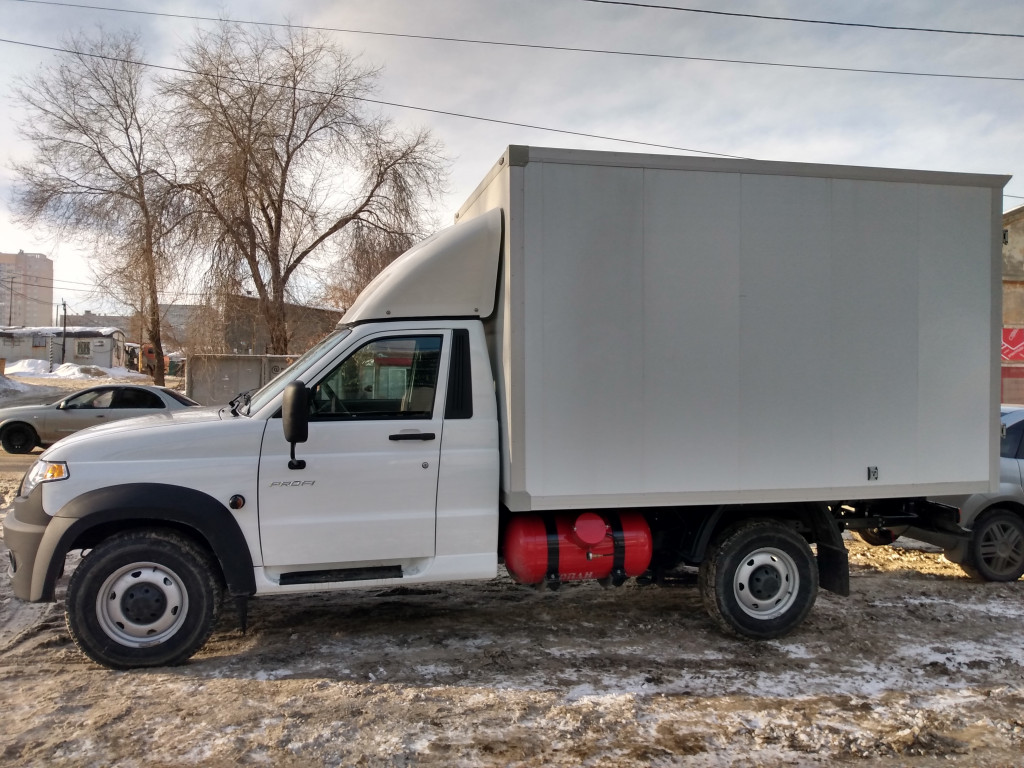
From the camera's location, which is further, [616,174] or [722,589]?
[722,589]

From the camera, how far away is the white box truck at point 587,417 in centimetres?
439

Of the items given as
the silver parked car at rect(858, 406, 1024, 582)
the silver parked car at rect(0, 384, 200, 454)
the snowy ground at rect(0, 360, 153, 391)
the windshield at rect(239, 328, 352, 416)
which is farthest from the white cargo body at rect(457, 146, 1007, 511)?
the snowy ground at rect(0, 360, 153, 391)

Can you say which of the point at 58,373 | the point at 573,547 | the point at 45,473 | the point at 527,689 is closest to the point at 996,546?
the point at 573,547

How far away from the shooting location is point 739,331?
15.9 feet

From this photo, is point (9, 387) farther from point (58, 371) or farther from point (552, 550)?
point (552, 550)

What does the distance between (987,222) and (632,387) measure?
2902 millimetres

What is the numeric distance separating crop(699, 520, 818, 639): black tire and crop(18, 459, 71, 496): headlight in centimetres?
419

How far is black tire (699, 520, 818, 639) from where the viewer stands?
5.08 metres

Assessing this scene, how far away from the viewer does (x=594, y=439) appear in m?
4.68

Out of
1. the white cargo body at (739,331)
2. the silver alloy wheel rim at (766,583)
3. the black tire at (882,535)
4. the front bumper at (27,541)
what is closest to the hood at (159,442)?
the front bumper at (27,541)

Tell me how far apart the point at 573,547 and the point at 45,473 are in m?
3.28

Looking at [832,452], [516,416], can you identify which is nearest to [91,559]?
[516,416]

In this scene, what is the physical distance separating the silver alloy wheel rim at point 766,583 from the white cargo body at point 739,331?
523 mm

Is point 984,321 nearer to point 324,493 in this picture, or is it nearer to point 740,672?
point 740,672
